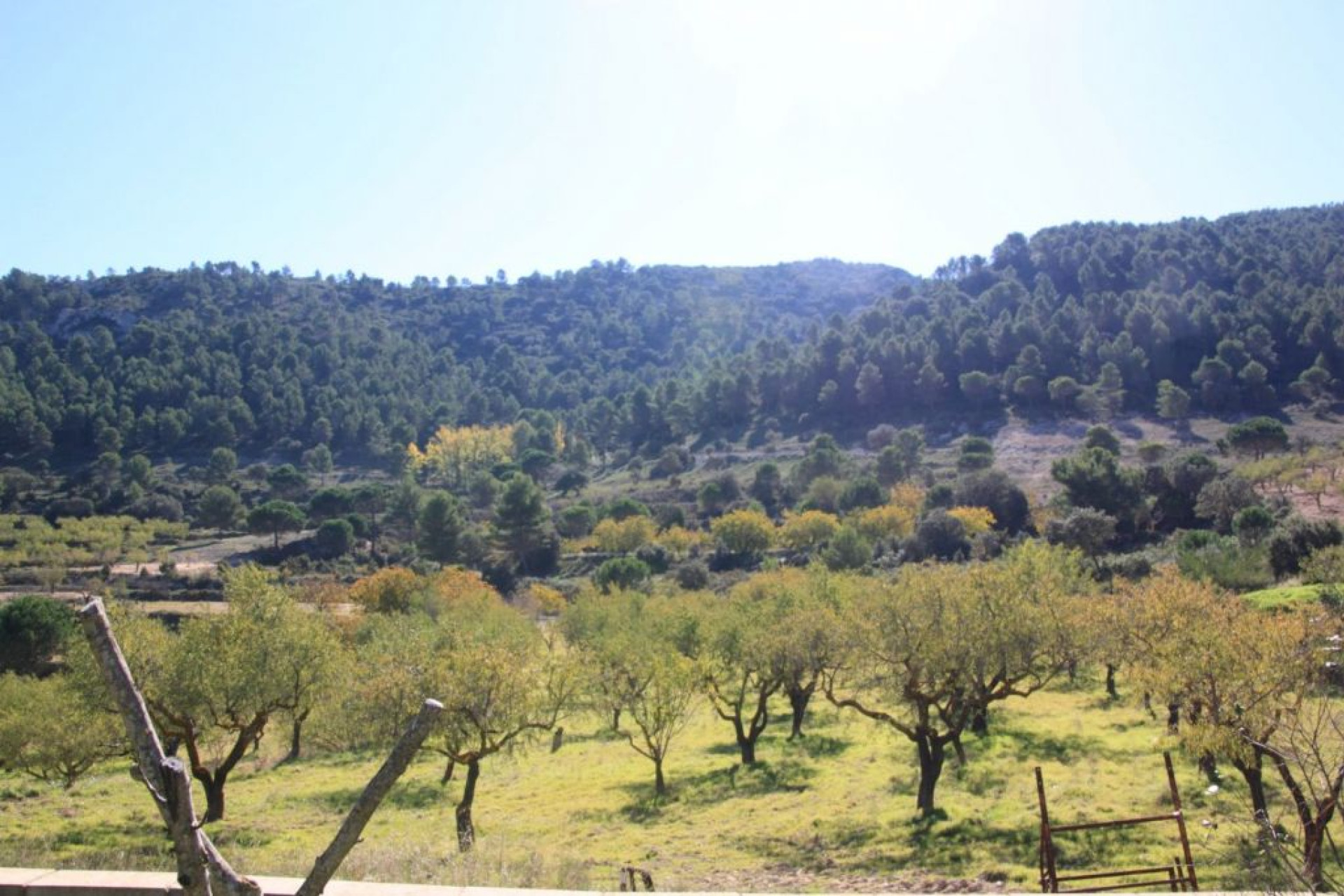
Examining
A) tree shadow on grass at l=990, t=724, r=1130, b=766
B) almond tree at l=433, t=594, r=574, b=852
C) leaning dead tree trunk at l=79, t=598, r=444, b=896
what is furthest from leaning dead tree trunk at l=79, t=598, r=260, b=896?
tree shadow on grass at l=990, t=724, r=1130, b=766

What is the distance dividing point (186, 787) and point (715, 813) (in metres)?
25.4

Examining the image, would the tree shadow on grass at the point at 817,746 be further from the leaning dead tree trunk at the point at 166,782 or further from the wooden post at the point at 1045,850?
the leaning dead tree trunk at the point at 166,782

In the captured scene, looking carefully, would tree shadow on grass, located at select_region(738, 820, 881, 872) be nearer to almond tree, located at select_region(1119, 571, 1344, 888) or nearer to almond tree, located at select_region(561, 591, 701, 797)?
almond tree, located at select_region(561, 591, 701, 797)

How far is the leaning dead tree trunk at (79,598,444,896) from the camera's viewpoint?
4488 mm

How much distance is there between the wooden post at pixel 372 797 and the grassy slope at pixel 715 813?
22.4ft

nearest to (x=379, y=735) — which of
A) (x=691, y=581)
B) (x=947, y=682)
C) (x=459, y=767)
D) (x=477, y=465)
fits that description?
(x=459, y=767)

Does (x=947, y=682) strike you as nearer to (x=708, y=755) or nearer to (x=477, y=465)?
(x=708, y=755)

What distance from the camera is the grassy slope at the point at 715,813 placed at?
62.0 feet

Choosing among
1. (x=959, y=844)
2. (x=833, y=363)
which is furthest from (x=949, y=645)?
(x=833, y=363)

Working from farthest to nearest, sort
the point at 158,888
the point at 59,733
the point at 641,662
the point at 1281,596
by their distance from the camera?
the point at 1281,596 → the point at 641,662 → the point at 59,733 → the point at 158,888

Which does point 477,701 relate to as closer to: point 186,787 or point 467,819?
point 467,819

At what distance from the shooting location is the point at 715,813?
27656 millimetres

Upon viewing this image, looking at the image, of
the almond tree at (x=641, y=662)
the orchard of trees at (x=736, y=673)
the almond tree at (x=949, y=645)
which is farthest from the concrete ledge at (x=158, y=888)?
the almond tree at (x=641, y=662)

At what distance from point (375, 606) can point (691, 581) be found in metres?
28.6
